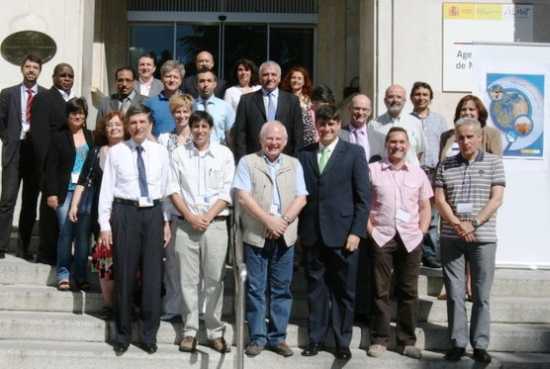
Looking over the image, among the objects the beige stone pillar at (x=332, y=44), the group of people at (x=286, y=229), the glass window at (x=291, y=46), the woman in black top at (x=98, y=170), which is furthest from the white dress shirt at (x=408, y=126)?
the glass window at (x=291, y=46)

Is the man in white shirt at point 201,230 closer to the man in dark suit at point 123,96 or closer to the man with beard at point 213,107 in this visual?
the man with beard at point 213,107

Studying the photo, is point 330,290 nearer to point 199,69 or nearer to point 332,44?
point 199,69

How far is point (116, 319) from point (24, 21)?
476 cm

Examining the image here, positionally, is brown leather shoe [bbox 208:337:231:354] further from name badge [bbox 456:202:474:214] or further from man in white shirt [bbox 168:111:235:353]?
name badge [bbox 456:202:474:214]

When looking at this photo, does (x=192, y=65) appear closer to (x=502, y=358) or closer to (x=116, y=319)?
(x=116, y=319)

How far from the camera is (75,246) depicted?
292 inches

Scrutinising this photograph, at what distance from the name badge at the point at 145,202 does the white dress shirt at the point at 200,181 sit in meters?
0.18

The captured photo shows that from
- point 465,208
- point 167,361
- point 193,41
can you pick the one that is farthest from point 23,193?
point 193,41

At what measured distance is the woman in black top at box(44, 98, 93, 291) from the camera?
7.42 metres

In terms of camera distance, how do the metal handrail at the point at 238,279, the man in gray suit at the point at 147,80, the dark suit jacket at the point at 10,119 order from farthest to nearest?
the man in gray suit at the point at 147,80 < the dark suit jacket at the point at 10,119 < the metal handrail at the point at 238,279

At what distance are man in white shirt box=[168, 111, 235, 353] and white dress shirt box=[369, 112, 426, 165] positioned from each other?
1675mm

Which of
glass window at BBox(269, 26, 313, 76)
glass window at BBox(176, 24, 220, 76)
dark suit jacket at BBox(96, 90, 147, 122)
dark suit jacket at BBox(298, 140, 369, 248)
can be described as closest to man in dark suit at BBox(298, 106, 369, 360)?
dark suit jacket at BBox(298, 140, 369, 248)

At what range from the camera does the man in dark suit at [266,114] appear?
25.2 ft

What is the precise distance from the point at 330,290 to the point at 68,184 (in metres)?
2.72
